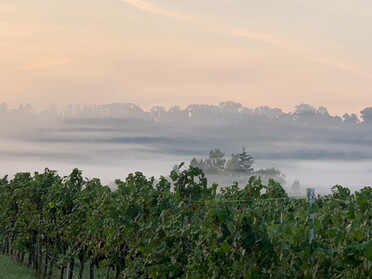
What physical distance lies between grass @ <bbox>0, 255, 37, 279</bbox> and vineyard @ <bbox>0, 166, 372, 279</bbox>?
37 cm

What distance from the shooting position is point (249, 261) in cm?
821

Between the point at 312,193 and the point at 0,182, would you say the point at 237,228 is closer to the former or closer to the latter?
the point at 312,193

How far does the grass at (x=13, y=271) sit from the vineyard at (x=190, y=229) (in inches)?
14.4

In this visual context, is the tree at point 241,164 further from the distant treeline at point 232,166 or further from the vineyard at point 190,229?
the vineyard at point 190,229

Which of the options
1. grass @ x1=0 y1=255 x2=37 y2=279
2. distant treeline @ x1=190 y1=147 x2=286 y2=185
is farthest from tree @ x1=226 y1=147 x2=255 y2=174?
grass @ x1=0 y1=255 x2=37 y2=279

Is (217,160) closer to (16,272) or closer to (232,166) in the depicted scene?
(232,166)

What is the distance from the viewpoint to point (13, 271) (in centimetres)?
2289

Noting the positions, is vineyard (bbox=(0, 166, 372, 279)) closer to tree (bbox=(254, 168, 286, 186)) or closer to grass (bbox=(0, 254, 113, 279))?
grass (bbox=(0, 254, 113, 279))

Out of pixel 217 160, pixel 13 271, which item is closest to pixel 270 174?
pixel 217 160

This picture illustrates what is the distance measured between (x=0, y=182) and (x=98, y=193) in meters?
14.1

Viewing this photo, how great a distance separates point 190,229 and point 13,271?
14365mm

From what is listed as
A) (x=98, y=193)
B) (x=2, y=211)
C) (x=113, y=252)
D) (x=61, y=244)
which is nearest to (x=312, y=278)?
(x=113, y=252)

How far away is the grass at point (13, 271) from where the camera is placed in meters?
21.2

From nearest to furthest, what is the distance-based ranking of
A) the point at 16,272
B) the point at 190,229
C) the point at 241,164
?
1. the point at 190,229
2. the point at 16,272
3. the point at 241,164
